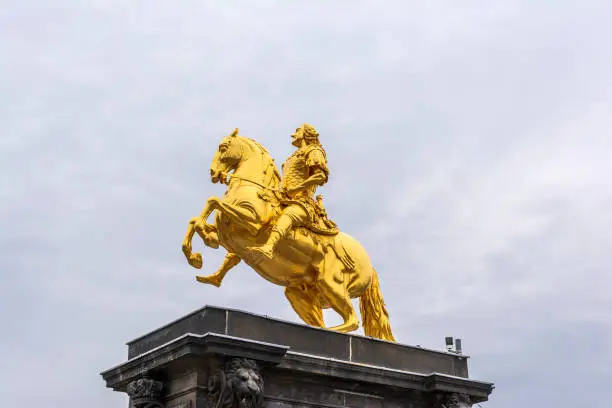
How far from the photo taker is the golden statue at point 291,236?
1484 cm

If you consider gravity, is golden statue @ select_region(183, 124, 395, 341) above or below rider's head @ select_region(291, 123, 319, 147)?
below

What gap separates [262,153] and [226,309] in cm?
386

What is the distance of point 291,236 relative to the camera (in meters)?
15.2

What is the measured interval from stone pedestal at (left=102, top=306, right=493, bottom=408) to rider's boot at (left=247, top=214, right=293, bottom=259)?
161cm

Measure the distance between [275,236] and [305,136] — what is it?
8.38 ft

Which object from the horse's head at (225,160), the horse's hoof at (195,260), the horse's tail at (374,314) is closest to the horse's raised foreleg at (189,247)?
the horse's hoof at (195,260)

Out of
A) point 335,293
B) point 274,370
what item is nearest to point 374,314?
point 335,293

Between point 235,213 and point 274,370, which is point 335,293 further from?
point 274,370

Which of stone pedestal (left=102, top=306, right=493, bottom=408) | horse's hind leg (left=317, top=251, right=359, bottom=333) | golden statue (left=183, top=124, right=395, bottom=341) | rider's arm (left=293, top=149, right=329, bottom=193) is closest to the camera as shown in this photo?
stone pedestal (left=102, top=306, right=493, bottom=408)

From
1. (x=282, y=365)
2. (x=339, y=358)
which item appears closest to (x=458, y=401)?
(x=339, y=358)

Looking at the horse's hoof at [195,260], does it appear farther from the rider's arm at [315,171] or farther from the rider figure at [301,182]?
the rider's arm at [315,171]

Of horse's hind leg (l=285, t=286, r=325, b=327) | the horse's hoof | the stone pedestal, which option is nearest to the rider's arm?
horse's hind leg (l=285, t=286, r=325, b=327)

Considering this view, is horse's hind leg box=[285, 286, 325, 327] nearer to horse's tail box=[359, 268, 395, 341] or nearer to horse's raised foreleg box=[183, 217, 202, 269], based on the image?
horse's tail box=[359, 268, 395, 341]

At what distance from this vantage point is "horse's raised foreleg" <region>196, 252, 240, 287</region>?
15.6 m
